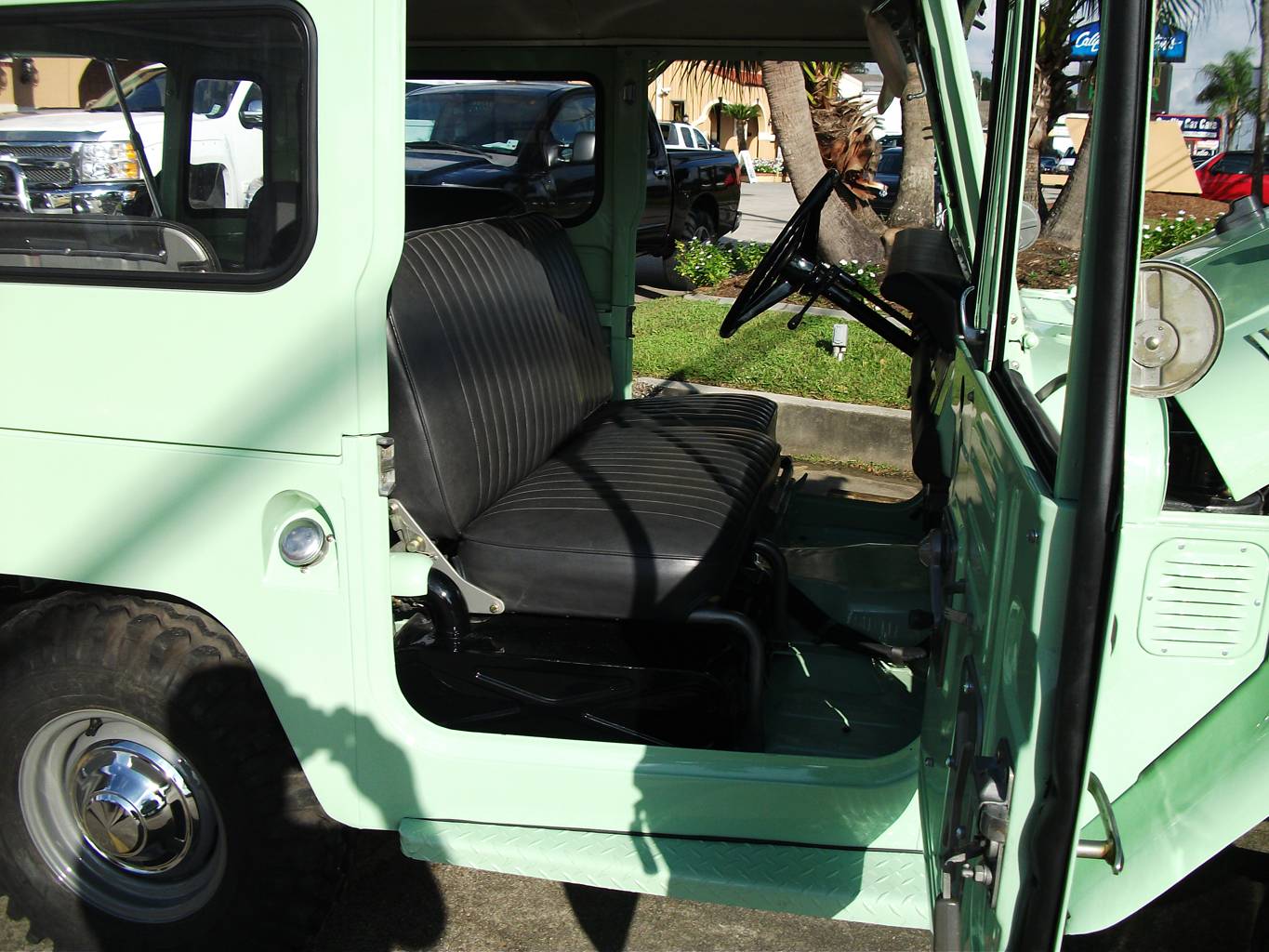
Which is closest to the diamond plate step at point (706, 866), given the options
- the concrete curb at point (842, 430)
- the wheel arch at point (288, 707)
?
the wheel arch at point (288, 707)

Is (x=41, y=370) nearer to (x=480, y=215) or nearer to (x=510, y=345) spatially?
(x=510, y=345)

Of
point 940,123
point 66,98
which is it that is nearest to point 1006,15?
point 940,123

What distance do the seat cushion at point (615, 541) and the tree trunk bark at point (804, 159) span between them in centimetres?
562

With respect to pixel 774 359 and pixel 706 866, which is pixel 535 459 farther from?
pixel 774 359

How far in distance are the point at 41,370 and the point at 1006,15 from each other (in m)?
1.64

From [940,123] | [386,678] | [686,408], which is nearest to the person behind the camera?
[386,678]

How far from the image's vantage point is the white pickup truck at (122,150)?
1844mm

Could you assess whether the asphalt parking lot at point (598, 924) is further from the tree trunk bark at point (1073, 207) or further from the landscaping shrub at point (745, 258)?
the landscaping shrub at point (745, 258)

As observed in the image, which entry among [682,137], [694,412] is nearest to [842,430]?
[694,412]

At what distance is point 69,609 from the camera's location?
1924 mm

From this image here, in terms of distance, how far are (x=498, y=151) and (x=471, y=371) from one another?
1218 mm

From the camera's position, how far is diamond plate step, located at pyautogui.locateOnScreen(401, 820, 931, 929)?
1.81m

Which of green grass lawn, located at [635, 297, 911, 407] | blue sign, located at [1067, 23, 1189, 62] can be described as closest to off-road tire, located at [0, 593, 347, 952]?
blue sign, located at [1067, 23, 1189, 62]

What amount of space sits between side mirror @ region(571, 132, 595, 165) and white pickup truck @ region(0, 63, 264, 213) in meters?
1.66
